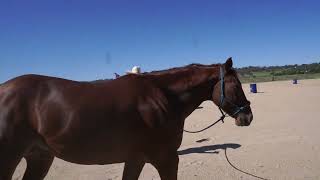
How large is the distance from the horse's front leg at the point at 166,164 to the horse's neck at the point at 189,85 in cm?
49

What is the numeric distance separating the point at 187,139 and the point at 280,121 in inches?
170

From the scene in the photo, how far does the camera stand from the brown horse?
157 inches

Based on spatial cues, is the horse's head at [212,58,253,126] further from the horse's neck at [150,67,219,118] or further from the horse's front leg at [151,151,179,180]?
the horse's front leg at [151,151,179,180]

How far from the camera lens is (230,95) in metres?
4.59

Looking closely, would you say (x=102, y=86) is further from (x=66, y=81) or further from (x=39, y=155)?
(x=39, y=155)

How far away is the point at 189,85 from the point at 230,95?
475 mm

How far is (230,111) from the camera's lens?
4.68 metres

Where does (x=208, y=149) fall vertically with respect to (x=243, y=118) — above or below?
below

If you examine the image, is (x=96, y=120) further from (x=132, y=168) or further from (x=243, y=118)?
(x=243, y=118)

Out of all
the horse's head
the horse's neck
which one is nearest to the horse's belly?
the horse's neck

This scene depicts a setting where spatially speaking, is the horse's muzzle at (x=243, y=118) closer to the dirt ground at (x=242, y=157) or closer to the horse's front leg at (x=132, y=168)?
the horse's front leg at (x=132, y=168)

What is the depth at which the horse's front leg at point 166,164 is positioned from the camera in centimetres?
424

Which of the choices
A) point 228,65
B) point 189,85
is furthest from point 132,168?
point 228,65

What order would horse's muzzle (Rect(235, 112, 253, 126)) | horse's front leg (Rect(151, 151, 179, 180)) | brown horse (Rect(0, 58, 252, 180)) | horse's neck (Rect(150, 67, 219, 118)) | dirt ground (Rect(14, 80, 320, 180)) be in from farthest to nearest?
dirt ground (Rect(14, 80, 320, 180)), horse's muzzle (Rect(235, 112, 253, 126)), horse's neck (Rect(150, 67, 219, 118)), horse's front leg (Rect(151, 151, 179, 180)), brown horse (Rect(0, 58, 252, 180))
